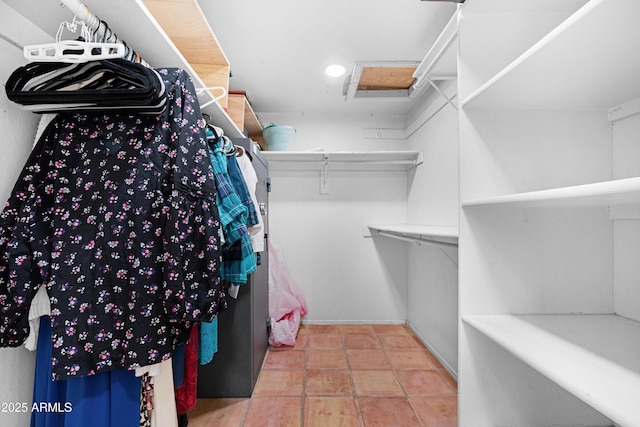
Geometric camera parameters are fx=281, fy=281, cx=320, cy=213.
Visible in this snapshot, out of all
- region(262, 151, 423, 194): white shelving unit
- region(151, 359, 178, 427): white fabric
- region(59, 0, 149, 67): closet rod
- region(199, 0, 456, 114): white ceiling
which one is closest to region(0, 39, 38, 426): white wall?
region(59, 0, 149, 67): closet rod

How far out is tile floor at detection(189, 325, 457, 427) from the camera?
4.82 feet

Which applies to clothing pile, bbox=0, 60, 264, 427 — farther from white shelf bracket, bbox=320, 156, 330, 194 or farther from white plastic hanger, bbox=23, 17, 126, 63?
white shelf bracket, bbox=320, 156, 330, 194

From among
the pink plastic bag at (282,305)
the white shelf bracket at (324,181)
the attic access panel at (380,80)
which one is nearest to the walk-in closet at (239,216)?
the attic access panel at (380,80)

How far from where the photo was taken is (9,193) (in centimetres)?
80

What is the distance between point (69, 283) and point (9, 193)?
0.34 meters

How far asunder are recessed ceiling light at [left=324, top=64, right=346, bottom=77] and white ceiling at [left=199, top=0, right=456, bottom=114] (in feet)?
0.12

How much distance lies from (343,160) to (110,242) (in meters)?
2.29

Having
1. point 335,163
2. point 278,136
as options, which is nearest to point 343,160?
point 335,163

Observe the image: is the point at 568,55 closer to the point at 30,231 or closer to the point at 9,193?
the point at 30,231

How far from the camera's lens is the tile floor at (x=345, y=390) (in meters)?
1.47

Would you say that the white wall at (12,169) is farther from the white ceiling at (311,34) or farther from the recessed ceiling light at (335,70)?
the recessed ceiling light at (335,70)

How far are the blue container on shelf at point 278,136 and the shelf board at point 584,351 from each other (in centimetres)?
204

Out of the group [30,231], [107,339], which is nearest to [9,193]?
[30,231]

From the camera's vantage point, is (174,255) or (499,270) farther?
(499,270)
